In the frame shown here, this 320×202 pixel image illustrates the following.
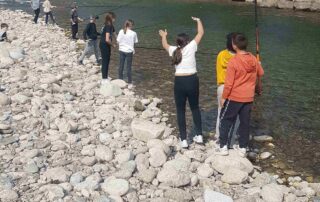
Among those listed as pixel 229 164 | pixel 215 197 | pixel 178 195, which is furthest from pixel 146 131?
pixel 215 197

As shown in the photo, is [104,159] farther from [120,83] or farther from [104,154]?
[120,83]

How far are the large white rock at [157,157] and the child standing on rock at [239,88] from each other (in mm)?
1280

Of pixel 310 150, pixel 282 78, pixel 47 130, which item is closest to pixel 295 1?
pixel 282 78

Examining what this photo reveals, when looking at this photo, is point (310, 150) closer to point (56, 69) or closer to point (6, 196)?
point (6, 196)

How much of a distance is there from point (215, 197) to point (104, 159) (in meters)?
2.31

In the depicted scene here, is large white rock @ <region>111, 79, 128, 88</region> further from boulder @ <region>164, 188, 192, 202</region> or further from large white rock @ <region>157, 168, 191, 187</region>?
boulder @ <region>164, 188, 192, 202</region>

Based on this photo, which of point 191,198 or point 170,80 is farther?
point 170,80

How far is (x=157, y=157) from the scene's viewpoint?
A: 24.9 ft

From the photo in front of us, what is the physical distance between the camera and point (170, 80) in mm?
14883

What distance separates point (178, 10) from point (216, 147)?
36.4 m

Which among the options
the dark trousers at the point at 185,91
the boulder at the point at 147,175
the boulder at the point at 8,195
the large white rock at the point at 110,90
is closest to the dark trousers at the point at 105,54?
the large white rock at the point at 110,90

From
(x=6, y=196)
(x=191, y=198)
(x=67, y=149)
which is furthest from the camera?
(x=67, y=149)

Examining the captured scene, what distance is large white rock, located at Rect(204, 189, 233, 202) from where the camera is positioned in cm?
641

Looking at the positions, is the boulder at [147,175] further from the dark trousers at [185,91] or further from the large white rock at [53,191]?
the dark trousers at [185,91]
